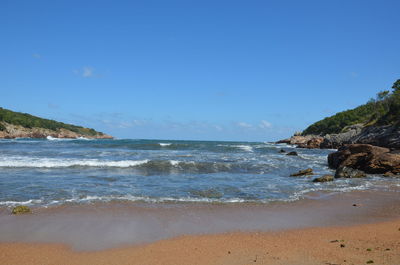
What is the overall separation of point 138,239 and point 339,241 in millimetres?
4214

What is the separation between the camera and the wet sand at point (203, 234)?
5609mm

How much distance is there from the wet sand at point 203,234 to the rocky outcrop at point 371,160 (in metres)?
10.5

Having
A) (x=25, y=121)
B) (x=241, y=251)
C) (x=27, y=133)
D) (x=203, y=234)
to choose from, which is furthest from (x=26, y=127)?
(x=241, y=251)

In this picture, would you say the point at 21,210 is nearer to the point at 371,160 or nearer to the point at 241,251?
the point at 241,251

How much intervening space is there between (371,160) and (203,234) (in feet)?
56.0

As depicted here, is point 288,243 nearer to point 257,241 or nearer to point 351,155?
point 257,241

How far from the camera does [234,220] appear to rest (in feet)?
27.4

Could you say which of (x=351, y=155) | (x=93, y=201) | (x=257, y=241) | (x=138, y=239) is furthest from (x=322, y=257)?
(x=351, y=155)

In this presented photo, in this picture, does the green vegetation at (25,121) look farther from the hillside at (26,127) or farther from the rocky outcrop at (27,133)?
the rocky outcrop at (27,133)

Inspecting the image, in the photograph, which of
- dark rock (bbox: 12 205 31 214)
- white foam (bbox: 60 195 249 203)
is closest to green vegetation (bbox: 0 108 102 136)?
white foam (bbox: 60 195 249 203)

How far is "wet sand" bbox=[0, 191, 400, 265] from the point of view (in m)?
5.61

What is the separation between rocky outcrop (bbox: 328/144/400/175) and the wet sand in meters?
10.5

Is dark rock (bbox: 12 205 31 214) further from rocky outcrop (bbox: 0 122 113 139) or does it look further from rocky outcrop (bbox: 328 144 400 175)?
rocky outcrop (bbox: 0 122 113 139)

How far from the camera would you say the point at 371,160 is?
20141 millimetres
